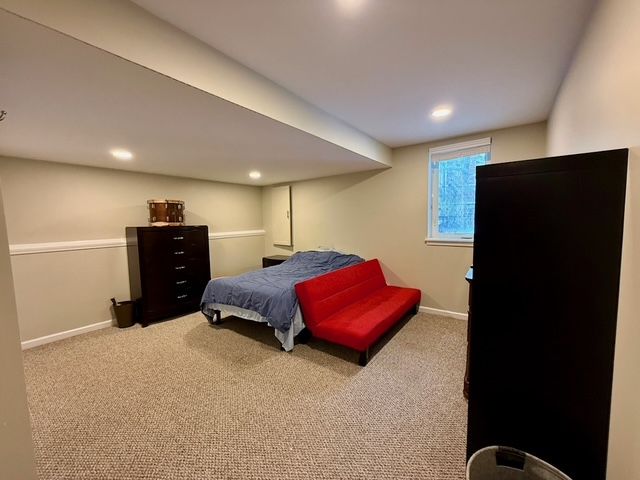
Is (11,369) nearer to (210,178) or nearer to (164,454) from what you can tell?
(164,454)

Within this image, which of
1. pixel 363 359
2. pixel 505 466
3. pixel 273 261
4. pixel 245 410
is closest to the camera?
pixel 505 466

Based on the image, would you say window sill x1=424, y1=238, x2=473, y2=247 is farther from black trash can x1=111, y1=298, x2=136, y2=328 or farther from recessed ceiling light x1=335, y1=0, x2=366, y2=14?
black trash can x1=111, y1=298, x2=136, y2=328

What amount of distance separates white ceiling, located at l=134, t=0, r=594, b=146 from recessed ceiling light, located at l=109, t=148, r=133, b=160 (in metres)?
1.88

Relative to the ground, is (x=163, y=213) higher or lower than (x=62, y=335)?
higher

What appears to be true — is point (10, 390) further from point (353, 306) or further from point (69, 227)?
point (69, 227)

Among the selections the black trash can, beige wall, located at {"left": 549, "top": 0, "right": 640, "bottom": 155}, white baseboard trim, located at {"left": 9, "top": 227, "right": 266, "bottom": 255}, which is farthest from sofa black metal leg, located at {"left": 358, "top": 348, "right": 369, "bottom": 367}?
white baseboard trim, located at {"left": 9, "top": 227, "right": 266, "bottom": 255}

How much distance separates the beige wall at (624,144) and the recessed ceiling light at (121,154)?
3.59 metres

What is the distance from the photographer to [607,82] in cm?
109

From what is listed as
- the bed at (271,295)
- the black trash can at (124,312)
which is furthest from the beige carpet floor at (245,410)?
the black trash can at (124,312)

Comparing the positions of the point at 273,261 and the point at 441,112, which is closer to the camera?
the point at 441,112

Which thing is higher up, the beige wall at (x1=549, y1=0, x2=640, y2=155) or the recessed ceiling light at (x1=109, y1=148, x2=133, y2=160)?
the recessed ceiling light at (x1=109, y1=148, x2=133, y2=160)

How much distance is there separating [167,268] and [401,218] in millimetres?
3408

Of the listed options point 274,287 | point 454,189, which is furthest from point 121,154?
point 454,189

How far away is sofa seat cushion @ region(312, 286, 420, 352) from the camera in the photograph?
2.39 m
